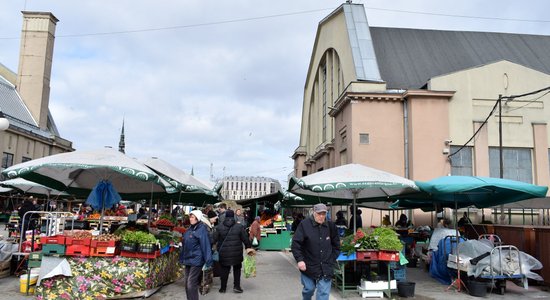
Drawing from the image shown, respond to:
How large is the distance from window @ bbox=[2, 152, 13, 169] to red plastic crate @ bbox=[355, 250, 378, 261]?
38179 millimetres

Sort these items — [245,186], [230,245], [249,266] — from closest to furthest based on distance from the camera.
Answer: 1. [230,245]
2. [249,266]
3. [245,186]

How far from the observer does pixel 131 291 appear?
8.43 m

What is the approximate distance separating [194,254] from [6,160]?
38394 millimetres

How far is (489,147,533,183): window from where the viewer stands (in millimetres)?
24078

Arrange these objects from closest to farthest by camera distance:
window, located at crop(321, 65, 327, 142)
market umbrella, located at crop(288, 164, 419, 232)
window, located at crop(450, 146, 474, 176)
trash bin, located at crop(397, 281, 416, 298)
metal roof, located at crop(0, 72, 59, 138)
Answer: trash bin, located at crop(397, 281, 416, 298), market umbrella, located at crop(288, 164, 419, 232), window, located at crop(450, 146, 474, 176), window, located at crop(321, 65, 327, 142), metal roof, located at crop(0, 72, 59, 138)

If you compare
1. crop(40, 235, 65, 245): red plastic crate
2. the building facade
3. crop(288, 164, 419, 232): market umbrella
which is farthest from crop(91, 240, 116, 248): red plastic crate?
the building facade

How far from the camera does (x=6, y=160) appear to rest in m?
38.2

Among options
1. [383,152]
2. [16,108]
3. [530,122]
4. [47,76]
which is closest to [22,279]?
[383,152]

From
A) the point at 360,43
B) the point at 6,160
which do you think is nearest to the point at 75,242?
the point at 360,43

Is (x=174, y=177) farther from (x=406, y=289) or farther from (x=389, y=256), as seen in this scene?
(x=406, y=289)

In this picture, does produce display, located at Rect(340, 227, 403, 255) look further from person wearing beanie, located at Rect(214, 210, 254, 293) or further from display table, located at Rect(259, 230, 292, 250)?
display table, located at Rect(259, 230, 292, 250)

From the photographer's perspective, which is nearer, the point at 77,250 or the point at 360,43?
the point at 77,250

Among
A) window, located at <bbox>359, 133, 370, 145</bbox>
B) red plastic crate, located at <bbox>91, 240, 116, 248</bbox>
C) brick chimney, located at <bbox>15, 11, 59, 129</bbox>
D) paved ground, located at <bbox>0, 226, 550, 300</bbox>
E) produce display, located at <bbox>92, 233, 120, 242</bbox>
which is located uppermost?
brick chimney, located at <bbox>15, 11, 59, 129</bbox>

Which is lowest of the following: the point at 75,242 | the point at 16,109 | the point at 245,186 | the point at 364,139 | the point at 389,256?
the point at 389,256
